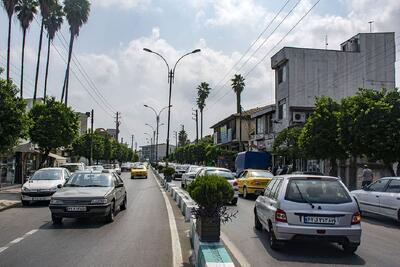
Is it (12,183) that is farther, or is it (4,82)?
(12,183)

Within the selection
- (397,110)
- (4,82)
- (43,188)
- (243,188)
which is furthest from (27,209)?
(397,110)

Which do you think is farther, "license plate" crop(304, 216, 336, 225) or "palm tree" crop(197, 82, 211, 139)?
"palm tree" crop(197, 82, 211, 139)

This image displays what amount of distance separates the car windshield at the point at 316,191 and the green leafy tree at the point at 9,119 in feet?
43.5

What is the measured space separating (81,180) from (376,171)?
20518 millimetres

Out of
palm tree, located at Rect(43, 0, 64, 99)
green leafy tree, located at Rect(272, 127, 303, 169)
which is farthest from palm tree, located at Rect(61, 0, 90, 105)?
green leafy tree, located at Rect(272, 127, 303, 169)

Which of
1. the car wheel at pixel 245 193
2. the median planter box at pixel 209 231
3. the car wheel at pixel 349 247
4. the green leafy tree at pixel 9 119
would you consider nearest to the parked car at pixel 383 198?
the car wheel at pixel 349 247

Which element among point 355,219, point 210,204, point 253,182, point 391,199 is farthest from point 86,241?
point 253,182

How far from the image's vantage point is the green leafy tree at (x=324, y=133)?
2655 cm

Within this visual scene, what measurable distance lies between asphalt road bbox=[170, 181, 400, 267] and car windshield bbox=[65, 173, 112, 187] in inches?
167

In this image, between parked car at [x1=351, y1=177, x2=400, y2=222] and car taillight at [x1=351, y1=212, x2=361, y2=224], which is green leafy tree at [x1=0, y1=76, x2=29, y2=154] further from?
car taillight at [x1=351, y1=212, x2=361, y2=224]

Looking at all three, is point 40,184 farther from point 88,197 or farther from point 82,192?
point 88,197

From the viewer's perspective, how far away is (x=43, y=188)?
1883 centimetres

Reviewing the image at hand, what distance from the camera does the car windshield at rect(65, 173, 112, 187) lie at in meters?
14.3

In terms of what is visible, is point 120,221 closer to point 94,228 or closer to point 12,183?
point 94,228
